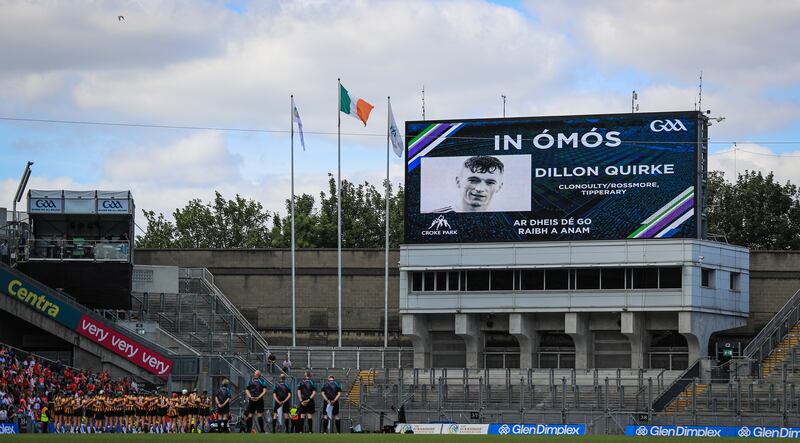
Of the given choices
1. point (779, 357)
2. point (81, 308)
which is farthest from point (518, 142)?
point (81, 308)

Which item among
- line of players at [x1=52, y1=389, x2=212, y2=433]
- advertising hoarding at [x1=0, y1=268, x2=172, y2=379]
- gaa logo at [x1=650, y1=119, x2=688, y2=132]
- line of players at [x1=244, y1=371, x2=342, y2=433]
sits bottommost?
line of players at [x1=52, y1=389, x2=212, y2=433]

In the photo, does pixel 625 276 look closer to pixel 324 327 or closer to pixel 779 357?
pixel 779 357

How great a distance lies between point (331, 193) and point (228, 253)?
28.0 m

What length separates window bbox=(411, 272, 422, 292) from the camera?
2832 inches

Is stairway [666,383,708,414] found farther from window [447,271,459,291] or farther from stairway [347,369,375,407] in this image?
stairway [347,369,375,407]

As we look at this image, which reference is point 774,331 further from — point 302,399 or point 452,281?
point 302,399

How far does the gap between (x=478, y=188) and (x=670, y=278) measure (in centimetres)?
943

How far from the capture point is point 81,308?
64875 mm

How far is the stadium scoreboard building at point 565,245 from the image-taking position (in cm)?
6756

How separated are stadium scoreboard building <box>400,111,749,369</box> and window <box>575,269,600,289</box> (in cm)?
4

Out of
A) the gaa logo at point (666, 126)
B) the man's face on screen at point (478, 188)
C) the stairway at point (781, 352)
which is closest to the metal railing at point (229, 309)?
the man's face on screen at point (478, 188)

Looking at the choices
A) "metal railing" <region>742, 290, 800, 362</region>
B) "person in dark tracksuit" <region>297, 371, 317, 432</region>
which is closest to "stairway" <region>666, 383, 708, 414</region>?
"metal railing" <region>742, 290, 800, 362</region>

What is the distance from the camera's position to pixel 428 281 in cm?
7175

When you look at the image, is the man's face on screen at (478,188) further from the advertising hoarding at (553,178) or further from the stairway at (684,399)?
the stairway at (684,399)
